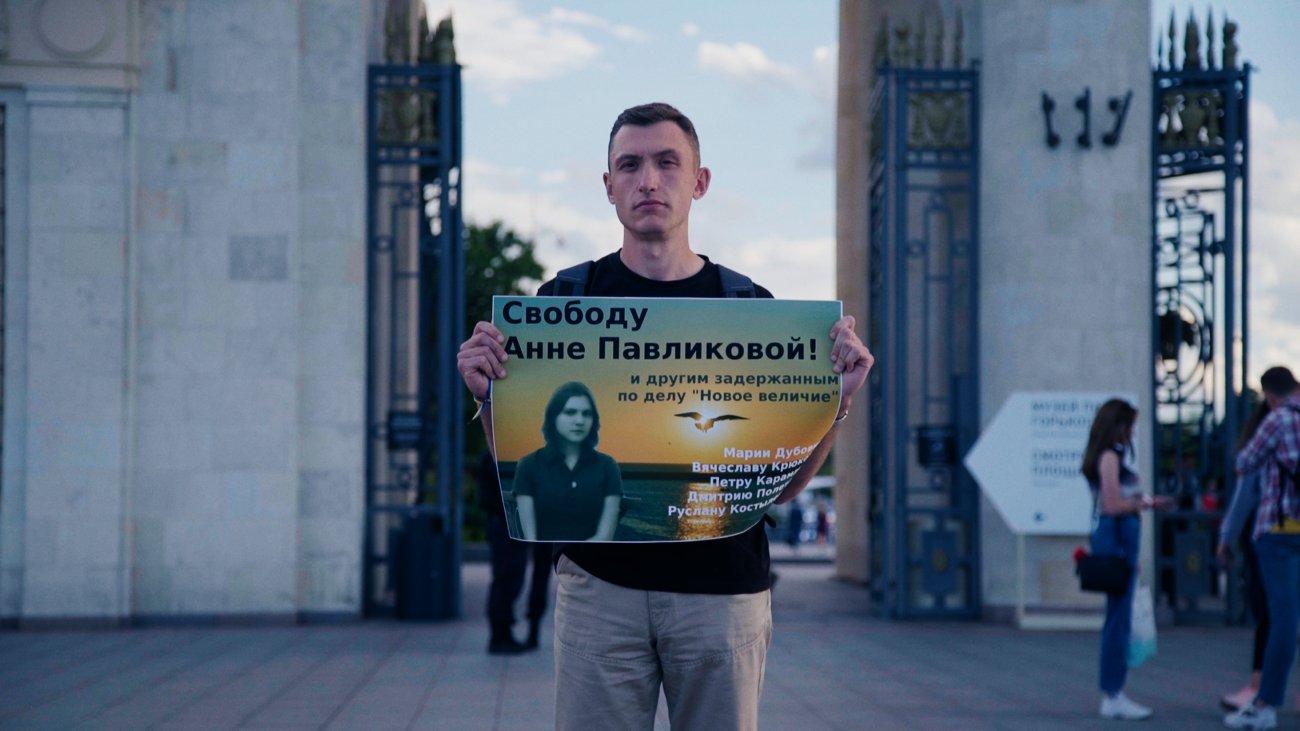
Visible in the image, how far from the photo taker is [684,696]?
3.02m

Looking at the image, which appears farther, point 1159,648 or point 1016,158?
point 1016,158

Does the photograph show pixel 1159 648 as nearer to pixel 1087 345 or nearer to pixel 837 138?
pixel 1087 345

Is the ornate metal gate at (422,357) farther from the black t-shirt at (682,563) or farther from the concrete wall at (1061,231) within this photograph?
the black t-shirt at (682,563)

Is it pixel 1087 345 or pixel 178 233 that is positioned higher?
pixel 178 233

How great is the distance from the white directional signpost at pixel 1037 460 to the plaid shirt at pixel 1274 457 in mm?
4476

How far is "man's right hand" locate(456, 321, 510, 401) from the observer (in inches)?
114

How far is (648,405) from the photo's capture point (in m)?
2.93

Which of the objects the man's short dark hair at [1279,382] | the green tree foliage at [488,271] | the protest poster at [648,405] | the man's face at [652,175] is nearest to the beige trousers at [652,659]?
the protest poster at [648,405]

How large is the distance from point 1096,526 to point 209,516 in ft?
25.3

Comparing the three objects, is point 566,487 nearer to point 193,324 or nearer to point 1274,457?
point 1274,457

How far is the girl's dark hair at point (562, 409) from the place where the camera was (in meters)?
2.91

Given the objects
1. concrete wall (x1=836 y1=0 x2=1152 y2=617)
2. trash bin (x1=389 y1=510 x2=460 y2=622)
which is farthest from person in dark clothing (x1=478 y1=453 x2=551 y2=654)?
concrete wall (x1=836 y1=0 x2=1152 y2=617)

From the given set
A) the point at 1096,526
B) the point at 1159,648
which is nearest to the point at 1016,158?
the point at 1159,648

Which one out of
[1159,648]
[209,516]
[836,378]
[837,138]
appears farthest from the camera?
[837,138]
